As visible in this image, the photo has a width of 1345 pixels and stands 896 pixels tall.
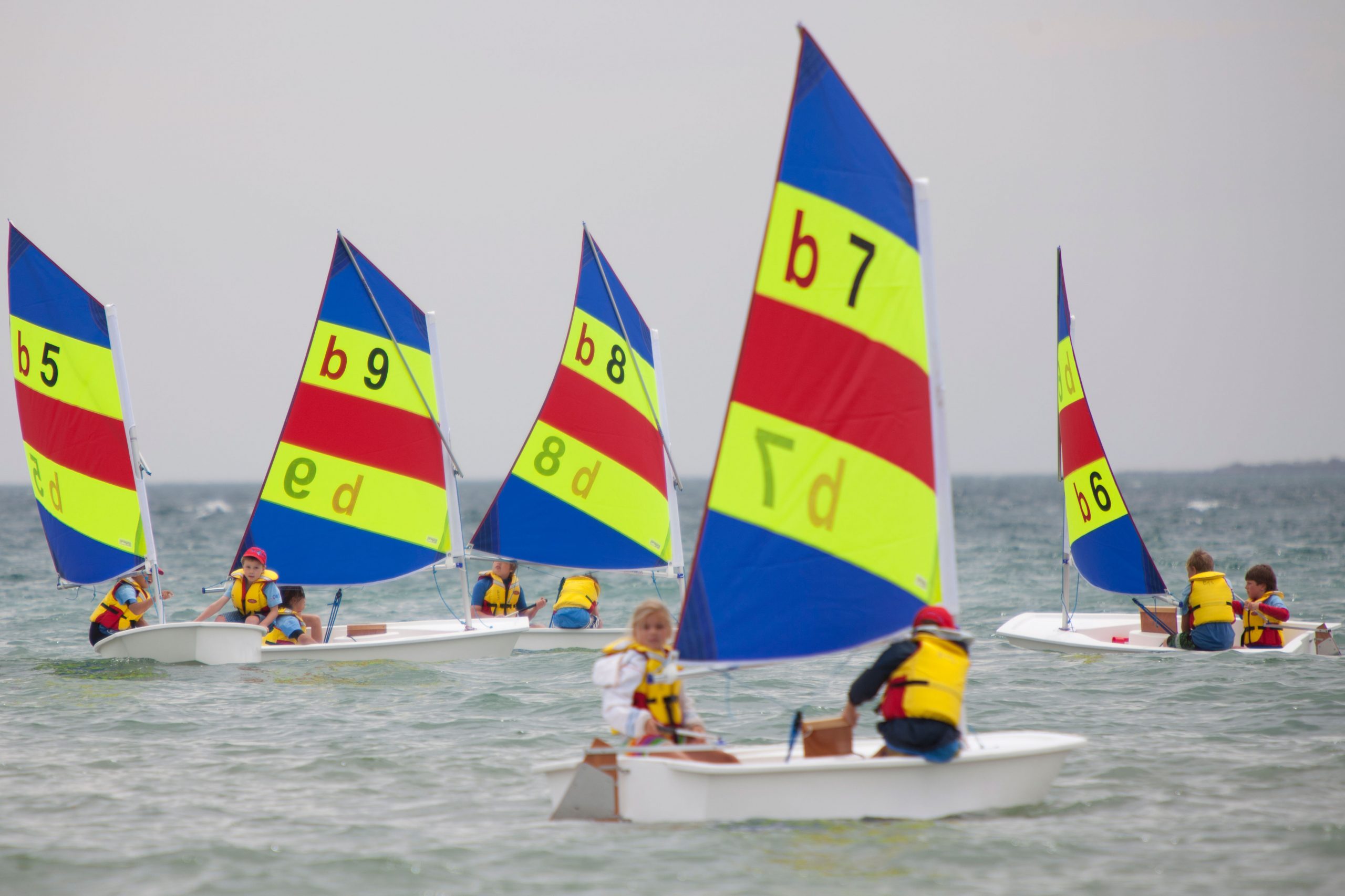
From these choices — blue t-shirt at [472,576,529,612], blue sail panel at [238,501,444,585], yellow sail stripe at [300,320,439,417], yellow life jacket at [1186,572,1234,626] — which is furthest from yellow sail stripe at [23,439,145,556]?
yellow life jacket at [1186,572,1234,626]

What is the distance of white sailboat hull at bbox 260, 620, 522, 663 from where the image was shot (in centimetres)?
1238

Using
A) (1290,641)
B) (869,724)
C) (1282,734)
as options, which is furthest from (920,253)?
(1290,641)

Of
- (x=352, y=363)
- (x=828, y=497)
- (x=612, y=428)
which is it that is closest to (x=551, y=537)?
(x=612, y=428)

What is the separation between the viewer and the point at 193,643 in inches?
476

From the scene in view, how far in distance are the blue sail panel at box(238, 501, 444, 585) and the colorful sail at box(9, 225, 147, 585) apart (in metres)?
1.29

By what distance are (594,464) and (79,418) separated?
5611 millimetres

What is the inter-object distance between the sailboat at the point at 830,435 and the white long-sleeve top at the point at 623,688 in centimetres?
32

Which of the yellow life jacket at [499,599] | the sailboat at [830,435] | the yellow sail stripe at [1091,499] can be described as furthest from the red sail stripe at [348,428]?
the sailboat at [830,435]

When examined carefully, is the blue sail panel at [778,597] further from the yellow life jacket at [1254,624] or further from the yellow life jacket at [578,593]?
the yellow life jacket at [578,593]

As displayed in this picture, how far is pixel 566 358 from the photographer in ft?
50.0

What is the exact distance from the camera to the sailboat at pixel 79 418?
13.4 metres

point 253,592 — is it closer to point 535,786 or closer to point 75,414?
point 75,414

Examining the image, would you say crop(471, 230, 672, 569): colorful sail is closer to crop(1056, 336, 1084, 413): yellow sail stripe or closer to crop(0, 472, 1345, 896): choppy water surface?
crop(0, 472, 1345, 896): choppy water surface

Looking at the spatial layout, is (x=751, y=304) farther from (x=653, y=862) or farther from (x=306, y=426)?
(x=306, y=426)
